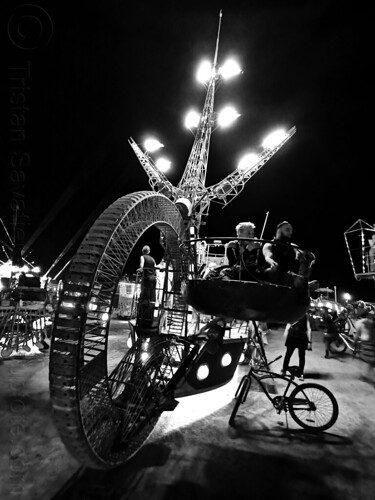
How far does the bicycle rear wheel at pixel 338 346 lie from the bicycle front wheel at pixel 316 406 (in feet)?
21.9

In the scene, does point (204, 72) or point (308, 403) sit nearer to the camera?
point (308, 403)

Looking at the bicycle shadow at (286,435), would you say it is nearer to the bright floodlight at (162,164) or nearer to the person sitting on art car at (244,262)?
the person sitting on art car at (244,262)

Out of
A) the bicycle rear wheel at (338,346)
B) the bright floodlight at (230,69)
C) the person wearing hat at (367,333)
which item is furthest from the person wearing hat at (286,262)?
the bright floodlight at (230,69)

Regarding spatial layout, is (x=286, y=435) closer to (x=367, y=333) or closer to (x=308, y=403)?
(x=308, y=403)

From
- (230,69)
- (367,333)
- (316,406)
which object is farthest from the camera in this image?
(230,69)

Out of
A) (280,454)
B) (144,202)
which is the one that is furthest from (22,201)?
(280,454)

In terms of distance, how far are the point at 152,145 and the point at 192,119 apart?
12.2 feet

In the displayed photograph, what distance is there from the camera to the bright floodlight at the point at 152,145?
67.5 ft

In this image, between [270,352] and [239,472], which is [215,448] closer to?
[239,472]

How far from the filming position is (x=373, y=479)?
11.3 ft

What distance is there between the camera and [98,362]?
2785 mm

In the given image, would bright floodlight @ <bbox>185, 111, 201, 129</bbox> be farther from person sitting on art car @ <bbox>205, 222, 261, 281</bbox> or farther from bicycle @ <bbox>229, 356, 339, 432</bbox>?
bicycle @ <bbox>229, 356, 339, 432</bbox>

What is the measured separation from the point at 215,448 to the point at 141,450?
102 cm


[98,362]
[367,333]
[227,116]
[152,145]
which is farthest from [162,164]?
[98,362]
